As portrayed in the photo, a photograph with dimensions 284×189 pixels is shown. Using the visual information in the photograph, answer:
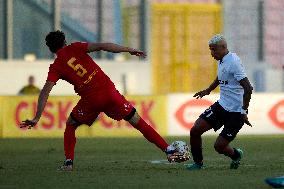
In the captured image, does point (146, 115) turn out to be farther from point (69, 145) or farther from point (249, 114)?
point (69, 145)

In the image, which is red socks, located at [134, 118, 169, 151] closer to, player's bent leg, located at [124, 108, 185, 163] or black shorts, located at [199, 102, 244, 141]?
player's bent leg, located at [124, 108, 185, 163]

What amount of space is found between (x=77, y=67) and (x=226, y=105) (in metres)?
2.12

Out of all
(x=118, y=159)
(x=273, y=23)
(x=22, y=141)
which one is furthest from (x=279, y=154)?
(x=273, y=23)

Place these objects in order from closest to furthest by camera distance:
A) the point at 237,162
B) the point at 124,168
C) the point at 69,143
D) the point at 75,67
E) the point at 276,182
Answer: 1. the point at 276,182
2. the point at 75,67
3. the point at 69,143
4. the point at 237,162
5. the point at 124,168

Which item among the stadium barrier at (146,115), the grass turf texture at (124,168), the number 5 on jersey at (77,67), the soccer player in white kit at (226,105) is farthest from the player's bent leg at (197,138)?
the stadium barrier at (146,115)

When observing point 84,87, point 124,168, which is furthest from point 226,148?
point 84,87

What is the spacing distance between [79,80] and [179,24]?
88.8 ft

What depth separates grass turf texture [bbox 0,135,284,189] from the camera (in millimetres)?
11953

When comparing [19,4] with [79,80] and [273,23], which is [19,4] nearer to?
[273,23]

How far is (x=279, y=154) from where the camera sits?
61.1 ft

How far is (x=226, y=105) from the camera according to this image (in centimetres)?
1427

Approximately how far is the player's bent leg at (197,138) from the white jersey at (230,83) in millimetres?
386

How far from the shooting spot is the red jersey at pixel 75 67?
45.5ft

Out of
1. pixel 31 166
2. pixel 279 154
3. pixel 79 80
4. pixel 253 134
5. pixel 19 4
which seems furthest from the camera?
pixel 19 4
